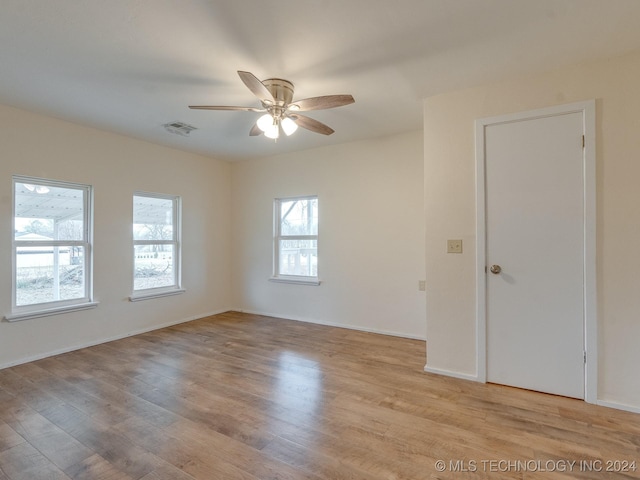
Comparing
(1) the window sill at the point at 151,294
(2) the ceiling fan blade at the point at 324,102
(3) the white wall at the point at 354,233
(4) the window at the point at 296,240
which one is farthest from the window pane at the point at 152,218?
(2) the ceiling fan blade at the point at 324,102

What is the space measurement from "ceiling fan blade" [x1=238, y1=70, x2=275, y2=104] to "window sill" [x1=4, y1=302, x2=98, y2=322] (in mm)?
3017

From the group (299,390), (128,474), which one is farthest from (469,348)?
(128,474)

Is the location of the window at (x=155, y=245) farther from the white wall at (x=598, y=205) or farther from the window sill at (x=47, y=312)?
the white wall at (x=598, y=205)

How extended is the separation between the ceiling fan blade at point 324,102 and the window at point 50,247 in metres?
2.81

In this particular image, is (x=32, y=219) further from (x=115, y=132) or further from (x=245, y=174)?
(x=245, y=174)

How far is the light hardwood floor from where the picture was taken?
1.66 m

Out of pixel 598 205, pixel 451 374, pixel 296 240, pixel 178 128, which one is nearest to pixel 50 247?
pixel 178 128

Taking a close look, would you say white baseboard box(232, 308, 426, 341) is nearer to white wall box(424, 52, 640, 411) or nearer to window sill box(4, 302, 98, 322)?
white wall box(424, 52, 640, 411)

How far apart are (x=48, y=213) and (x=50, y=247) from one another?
0.36 m

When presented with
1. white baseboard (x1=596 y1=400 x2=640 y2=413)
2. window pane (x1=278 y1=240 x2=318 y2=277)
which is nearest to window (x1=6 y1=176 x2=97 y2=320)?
window pane (x1=278 y1=240 x2=318 y2=277)

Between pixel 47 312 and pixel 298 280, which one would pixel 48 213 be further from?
pixel 298 280

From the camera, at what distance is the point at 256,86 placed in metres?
2.12

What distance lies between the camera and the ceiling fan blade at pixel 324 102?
2236mm

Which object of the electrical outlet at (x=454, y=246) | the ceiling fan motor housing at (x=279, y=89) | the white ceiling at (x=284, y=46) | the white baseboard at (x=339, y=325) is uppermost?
the white ceiling at (x=284, y=46)
